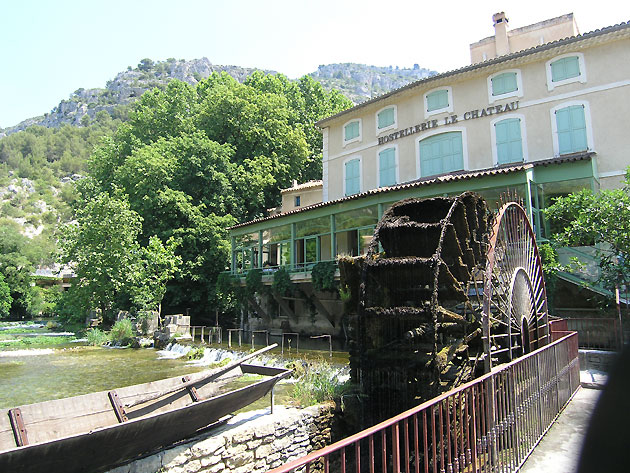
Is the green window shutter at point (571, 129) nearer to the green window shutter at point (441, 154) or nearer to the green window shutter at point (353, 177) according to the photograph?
the green window shutter at point (441, 154)

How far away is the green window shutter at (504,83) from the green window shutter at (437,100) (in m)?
2.15

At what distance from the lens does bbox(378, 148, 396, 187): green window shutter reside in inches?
880

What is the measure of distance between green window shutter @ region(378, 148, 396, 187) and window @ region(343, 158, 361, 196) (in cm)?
146

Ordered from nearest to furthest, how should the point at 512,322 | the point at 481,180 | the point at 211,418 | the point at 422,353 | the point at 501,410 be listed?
the point at 501,410 < the point at 211,418 < the point at 422,353 < the point at 512,322 < the point at 481,180

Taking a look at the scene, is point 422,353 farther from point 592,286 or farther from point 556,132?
point 556,132

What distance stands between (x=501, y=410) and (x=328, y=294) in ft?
51.7

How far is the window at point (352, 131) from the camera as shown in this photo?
2465 centimetres

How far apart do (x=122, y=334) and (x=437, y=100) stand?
→ 763 inches

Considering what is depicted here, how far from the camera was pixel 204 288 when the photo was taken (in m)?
29.0

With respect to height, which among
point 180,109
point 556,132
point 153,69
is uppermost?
point 153,69

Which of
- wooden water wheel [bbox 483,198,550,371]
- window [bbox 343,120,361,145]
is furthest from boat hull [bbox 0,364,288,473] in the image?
window [bbox 343,120,361,145]

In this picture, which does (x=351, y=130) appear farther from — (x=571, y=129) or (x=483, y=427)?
(x=483, y=427)

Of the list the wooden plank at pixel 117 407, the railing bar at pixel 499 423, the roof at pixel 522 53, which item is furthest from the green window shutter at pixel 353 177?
the railing bar at pixel 499 423

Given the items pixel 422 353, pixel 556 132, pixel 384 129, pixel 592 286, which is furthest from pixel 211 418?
pixel 384 129
